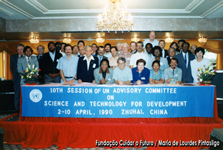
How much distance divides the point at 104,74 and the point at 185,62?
8.43 ft

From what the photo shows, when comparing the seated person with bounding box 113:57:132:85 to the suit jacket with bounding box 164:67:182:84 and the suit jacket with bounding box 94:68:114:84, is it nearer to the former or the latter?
the suit jacket with bounding box 94:68:114:84

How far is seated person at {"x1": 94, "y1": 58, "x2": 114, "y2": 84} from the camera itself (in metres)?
3.76

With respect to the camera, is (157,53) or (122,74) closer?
(122,74)

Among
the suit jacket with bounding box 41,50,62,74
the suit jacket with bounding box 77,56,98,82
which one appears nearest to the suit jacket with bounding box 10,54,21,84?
the suit jacket with bounding box 41,50,62,74

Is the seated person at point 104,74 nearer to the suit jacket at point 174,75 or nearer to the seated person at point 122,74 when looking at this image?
the seated person at point 122,74

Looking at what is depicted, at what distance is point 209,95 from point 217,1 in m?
3.00

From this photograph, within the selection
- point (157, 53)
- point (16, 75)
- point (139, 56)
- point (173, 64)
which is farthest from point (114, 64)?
point (16, 75)

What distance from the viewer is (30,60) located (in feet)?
14.5

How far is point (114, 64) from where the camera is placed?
15.3ft

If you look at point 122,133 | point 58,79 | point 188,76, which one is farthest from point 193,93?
point 58,79

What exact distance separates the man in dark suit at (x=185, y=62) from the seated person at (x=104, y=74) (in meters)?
2.23

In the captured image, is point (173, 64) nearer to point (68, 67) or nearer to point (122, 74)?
point (122, 74)

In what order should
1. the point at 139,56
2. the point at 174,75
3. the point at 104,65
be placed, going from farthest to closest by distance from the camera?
the point at 139,56, the point at 174,75, the point at 104,65

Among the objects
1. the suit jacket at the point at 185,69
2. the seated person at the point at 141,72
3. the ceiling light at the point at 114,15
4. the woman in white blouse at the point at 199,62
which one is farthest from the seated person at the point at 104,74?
the woman in white blouse at the point at 199,62
